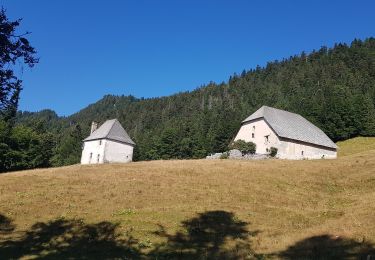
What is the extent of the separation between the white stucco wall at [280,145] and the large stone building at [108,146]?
2267 centimetres

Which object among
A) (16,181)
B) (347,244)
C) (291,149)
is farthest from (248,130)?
(347,244)

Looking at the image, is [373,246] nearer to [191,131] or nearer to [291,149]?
[291,149]

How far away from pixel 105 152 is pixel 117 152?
2.71 m

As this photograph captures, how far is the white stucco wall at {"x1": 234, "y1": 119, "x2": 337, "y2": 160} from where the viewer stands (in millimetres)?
68812

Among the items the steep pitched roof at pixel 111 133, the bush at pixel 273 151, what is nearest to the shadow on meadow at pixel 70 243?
the bush at pixel 273 151

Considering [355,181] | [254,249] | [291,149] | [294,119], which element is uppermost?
[294,119]

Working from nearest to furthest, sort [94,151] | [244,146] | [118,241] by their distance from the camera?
[118,241] < [244,146] < [94,151]

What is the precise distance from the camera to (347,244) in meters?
21.2

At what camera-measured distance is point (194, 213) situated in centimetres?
3008

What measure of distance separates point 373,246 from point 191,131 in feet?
350

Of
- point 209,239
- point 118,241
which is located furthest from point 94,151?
point 209,239

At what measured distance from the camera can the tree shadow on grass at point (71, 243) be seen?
2123cm

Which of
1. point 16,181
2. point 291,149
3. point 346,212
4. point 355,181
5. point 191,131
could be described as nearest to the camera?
point 346,212

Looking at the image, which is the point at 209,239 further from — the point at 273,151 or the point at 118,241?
the point at 273,151
